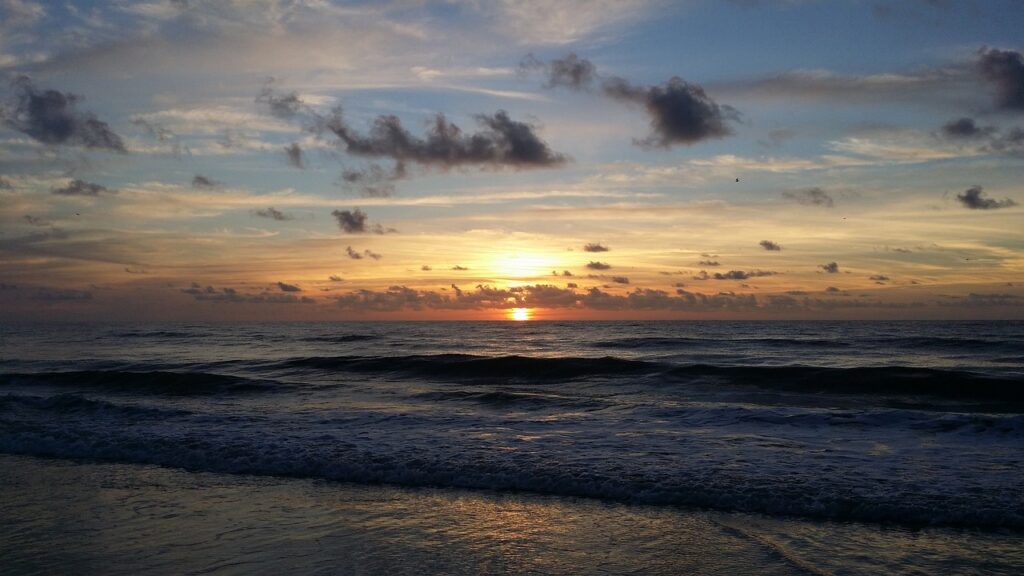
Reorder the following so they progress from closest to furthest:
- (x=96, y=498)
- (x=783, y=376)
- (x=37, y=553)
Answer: (x=37, y=553) < (x=96, y=498) < (x=783, y=376)

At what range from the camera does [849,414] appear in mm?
17969

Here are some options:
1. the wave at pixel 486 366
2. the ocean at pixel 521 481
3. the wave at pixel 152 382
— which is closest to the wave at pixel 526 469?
the ocean at pixel 521 481

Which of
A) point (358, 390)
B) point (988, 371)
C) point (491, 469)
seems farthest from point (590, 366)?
point (491, 469)

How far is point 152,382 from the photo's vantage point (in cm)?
2875

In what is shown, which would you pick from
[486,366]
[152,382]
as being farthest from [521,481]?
[152,382]

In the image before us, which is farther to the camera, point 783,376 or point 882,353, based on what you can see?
point 882,353

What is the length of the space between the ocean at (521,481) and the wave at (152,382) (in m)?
1.56

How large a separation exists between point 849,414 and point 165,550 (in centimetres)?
1601

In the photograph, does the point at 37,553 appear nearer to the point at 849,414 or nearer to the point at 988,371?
the point at 849,414

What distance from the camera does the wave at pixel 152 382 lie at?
26.8 metres

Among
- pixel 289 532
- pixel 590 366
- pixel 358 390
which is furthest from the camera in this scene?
pixel 590 366

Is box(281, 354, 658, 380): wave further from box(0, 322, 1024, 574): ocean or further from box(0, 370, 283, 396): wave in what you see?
box(0, 370, 283, 396): wave

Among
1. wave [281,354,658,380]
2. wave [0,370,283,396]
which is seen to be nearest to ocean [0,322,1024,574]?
wave [0,370,283,396]

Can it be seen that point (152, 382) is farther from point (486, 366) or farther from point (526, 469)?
point (526, 469)
